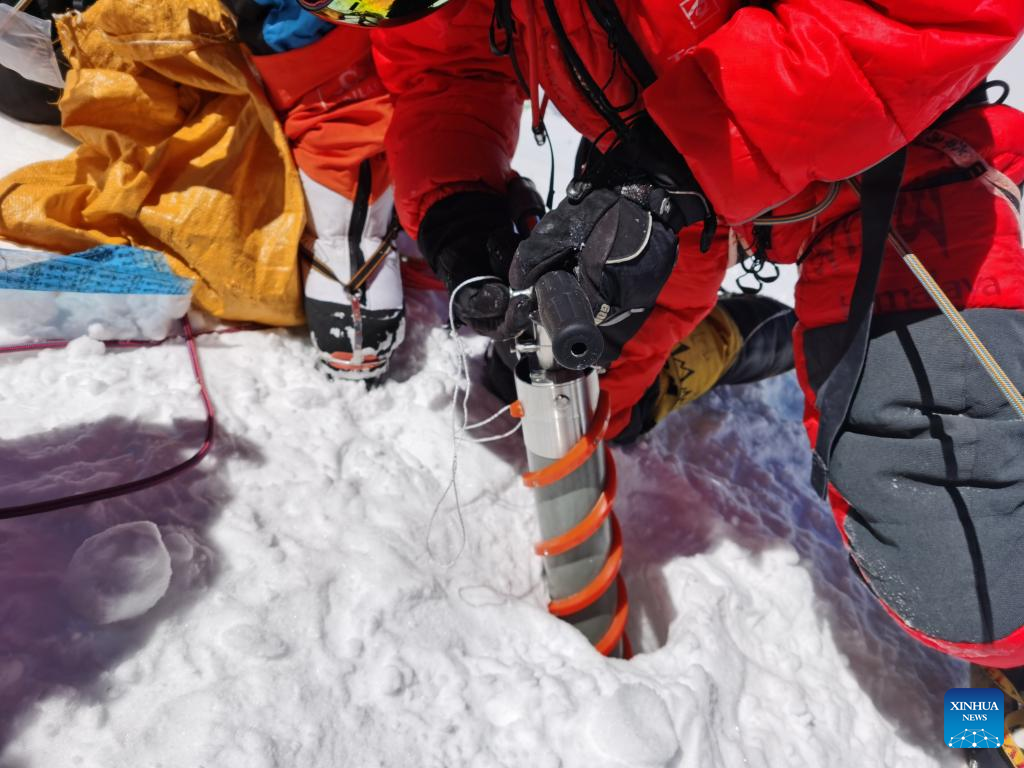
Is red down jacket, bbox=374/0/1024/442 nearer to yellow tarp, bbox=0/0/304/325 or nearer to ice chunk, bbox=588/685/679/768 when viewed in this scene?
yellow tarp, bbox=0/0/304/325

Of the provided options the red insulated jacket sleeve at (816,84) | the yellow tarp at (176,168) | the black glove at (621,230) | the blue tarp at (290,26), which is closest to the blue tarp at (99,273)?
the yellow tarp at (176,168)

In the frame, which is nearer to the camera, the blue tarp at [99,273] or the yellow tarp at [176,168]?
the blue tarp at [99,273]

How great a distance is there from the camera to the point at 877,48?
2.00 ft

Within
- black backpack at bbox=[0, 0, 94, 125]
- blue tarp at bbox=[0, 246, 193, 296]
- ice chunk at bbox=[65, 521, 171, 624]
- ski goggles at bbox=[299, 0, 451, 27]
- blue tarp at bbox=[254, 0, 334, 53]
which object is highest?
ski goggles at bbox=[299, 0, 451, 27]

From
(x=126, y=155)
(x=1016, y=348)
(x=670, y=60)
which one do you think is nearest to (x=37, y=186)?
(x=126, y=155)

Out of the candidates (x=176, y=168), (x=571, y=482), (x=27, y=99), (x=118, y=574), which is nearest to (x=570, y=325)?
(x=571, y=482)

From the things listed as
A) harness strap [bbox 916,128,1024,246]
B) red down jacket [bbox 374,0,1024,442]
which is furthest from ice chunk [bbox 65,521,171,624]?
harness strap [bbox 916,128,1024,246]

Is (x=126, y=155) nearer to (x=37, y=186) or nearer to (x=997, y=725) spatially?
(x=37, y=186)

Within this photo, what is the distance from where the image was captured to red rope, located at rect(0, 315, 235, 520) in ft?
2.25

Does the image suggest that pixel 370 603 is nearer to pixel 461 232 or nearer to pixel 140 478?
pixel 140 478

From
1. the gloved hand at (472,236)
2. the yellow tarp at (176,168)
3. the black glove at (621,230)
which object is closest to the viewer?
the black glove at (621,230)

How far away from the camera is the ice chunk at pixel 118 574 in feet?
2.17

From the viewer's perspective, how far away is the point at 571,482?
2.80 feet

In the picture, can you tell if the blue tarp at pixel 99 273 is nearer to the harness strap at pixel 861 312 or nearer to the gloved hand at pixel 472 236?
the gloved hand at pixel 472 236
